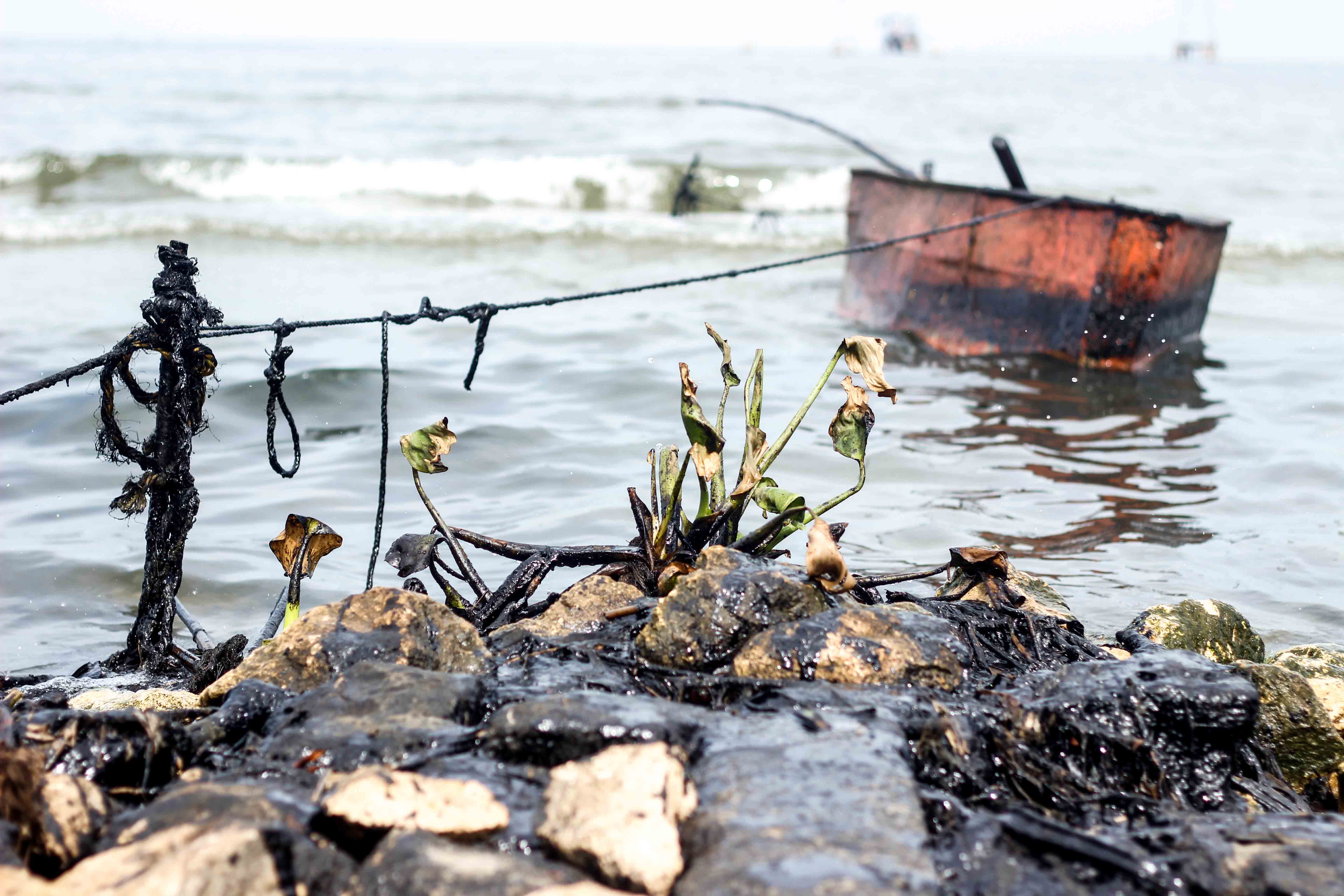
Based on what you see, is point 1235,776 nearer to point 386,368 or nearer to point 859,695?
point 859,695

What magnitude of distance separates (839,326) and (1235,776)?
7.58 metres

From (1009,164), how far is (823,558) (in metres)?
6.37

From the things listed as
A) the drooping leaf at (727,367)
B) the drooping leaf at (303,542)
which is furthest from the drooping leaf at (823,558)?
A: the drooping leaf at (303,542)

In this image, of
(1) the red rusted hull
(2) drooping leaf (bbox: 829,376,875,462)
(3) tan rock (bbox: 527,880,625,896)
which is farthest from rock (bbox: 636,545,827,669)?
(1) the red rusted hull

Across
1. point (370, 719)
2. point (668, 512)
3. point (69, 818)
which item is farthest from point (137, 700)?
point (668, 512)

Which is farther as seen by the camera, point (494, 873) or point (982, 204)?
point (982, 204)

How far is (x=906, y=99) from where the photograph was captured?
126ft

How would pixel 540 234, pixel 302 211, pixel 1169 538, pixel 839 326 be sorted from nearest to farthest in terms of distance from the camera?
pixel 1169 538 → pixel 839 326 → pixel 540 234 → pixel 302 211

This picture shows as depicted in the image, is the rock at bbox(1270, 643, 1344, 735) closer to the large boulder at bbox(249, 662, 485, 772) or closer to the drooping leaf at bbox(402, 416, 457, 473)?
the large boulder at bbox(249, 662, 485, 772)

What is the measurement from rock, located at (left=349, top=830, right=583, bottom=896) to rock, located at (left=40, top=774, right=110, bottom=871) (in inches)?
16.6

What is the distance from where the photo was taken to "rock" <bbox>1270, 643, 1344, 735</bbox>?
9.00 ft

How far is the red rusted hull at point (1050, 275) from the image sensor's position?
757cm

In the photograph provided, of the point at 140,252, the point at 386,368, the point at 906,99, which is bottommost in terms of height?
the point at 140,252

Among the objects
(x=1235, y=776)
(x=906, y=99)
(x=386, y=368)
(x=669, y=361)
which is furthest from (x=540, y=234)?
(x=906, y=99)
